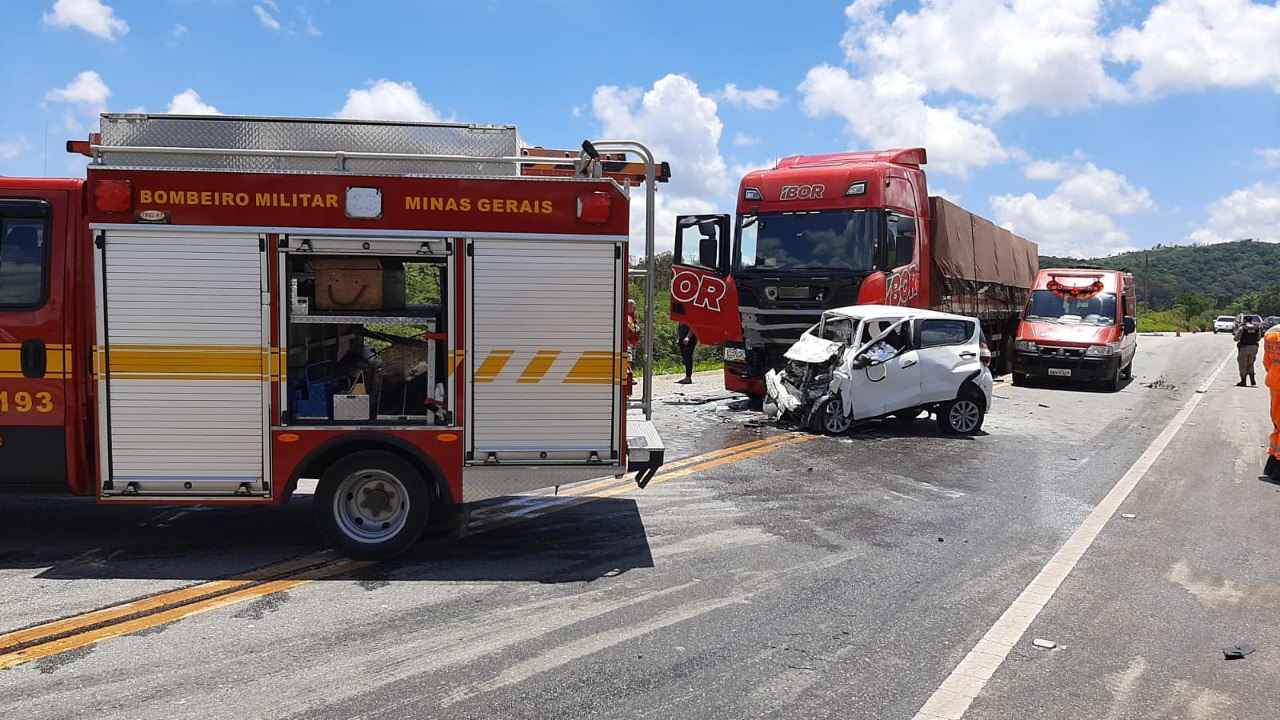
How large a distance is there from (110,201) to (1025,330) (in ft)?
59.7

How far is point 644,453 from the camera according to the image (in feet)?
20.8

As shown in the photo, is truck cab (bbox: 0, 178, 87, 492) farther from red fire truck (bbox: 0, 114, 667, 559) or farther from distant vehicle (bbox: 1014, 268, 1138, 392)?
distant vehicle (bbox: 1014, 268, 1138, 392)

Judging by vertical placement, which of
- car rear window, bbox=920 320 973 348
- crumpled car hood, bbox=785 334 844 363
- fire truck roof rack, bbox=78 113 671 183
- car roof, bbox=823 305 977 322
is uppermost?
fire truck roof rack, bbox=78 113 671 183

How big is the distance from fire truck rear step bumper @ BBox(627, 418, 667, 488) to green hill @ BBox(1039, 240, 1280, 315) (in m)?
117

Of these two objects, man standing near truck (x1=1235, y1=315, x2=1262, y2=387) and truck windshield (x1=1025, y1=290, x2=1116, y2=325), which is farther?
man standing near truck (x1=1235, y1=315, x2=1262, y2=387)

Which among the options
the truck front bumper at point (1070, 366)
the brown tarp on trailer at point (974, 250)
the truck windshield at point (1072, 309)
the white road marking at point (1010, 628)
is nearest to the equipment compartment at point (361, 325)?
the white road marking at point (1010, 628)

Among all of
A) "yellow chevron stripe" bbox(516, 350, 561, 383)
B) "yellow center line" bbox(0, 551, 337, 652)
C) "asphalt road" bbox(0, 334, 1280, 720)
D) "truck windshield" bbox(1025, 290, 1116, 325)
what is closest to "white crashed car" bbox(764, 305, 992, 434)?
"asphalt road" bbox(0, 334, 1280, 720)

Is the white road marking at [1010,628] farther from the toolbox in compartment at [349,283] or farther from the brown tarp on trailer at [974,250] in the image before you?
the brown tarp on trailer at [974,250]

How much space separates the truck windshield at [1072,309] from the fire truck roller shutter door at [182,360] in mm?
18097

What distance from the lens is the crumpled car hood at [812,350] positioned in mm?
11758

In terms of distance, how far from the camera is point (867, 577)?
5.92 m

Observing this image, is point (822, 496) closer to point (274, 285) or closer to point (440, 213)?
point (440, 213)

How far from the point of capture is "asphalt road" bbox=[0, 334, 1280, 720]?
4109 mm

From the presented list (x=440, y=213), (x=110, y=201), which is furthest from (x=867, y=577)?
(x=110, y=201)
